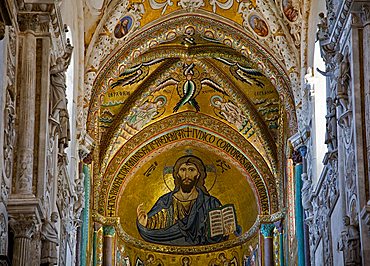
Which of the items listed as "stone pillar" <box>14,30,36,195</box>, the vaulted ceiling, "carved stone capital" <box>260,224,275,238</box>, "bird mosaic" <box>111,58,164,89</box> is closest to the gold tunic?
the vaulted ceiling

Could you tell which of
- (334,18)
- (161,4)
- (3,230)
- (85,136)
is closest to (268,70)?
(161,4)

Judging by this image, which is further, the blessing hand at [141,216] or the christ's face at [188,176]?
the christ's face at [188,176]

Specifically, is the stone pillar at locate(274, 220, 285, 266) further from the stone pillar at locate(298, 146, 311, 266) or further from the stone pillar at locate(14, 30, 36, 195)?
the stone pillar at locate(14, 30, 36, 195)

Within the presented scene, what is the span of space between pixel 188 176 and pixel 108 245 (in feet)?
13.5

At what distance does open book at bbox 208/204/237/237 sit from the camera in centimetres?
3078

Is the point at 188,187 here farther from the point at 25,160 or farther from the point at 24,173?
the point at 24,173

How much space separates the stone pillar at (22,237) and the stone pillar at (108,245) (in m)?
11.8

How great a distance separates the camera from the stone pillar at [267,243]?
92.6ft

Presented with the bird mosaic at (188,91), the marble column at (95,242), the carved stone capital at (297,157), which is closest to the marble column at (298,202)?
the carved stone capital at (297,157)

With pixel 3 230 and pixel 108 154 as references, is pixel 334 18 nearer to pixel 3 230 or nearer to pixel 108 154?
pixel 3 230

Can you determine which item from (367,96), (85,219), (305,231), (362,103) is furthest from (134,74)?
(367,96)

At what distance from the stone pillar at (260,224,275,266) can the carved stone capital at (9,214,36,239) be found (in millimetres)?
12589

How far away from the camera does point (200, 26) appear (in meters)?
25.6

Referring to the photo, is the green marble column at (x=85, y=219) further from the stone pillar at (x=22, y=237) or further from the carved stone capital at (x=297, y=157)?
the stone pillar at (x=22, y=237)
